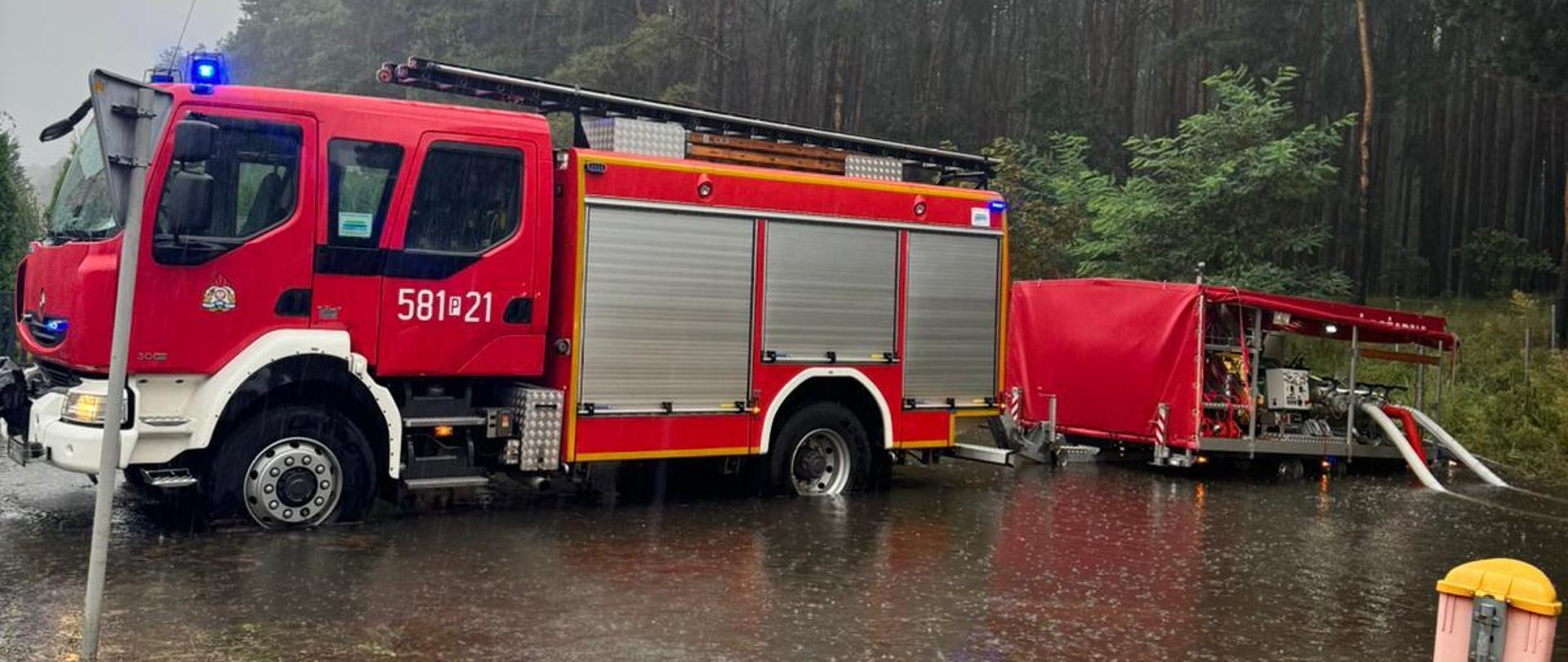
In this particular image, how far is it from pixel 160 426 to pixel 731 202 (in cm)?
444

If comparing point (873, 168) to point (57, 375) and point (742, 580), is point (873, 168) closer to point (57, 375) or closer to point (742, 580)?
point (742, 580)

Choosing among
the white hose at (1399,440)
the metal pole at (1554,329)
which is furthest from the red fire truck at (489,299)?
the metal pole at (1554,329)

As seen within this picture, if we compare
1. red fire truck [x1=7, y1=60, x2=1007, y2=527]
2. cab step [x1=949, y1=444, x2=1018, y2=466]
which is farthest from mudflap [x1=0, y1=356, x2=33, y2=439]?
cab step [x1=949, y1=444, x2=1018, y2=466]

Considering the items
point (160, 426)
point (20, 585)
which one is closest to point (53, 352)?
point (160, 426)

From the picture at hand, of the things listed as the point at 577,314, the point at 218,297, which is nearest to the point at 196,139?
the point at 218,297

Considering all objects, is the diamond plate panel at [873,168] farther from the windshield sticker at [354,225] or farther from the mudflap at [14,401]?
the mudflap at [14,401]

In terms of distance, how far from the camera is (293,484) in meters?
9.23

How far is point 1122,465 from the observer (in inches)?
675

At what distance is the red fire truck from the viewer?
29.0ft

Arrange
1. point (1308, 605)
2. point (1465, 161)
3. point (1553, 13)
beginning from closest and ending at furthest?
point (1308, 605) < point (1553, 13) < point (1465, 161)

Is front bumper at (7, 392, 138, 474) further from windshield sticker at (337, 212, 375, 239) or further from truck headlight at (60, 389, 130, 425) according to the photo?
windshield sticker at (337, 212, 375, 239)

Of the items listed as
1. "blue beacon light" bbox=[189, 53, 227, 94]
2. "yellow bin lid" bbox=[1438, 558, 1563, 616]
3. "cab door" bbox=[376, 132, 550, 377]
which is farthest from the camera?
"cab door" bbox=[376, 132, 550, 377]

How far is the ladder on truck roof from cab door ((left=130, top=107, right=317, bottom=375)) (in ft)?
3.30

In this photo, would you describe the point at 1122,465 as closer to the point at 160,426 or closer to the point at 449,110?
the point at 449,110
